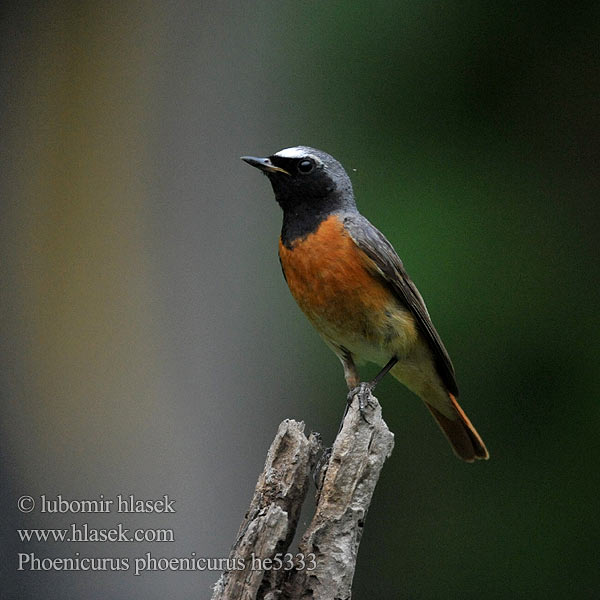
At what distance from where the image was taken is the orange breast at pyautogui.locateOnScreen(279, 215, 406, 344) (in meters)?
4.28

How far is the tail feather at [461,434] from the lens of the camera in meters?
4.83

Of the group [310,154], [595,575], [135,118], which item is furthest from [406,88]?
[595,575]

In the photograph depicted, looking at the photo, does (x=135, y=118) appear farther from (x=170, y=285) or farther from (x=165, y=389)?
(x=165, y=389)

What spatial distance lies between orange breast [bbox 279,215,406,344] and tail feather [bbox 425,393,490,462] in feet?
2.38

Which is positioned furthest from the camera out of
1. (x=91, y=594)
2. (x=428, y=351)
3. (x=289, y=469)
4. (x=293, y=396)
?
(x=293, y=396)

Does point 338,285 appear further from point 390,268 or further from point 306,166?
point 306,166

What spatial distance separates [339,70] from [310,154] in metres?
2.34

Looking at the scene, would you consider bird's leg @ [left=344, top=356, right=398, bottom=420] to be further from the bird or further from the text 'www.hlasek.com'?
the text 'www.hlasek.com'

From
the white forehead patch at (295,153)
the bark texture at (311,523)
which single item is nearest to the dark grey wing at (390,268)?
the white forehead patch at (295,153)

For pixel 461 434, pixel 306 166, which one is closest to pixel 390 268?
pixel 306 166

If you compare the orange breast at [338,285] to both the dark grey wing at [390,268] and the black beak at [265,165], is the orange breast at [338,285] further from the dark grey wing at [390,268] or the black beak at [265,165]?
the black beak at [265,165]

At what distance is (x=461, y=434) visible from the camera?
4871 mm

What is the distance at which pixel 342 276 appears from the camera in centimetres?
428

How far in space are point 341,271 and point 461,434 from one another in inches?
47.1
